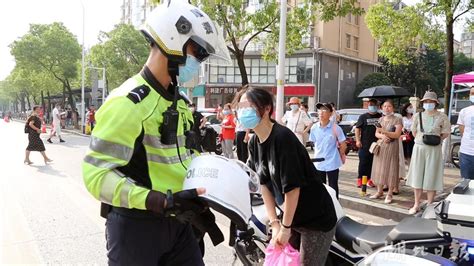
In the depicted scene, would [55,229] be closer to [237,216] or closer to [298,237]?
[298,237]

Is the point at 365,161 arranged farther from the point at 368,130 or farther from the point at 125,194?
the point at 125,194

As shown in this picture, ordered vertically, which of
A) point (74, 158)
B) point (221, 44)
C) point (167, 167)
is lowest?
point (74, 158)

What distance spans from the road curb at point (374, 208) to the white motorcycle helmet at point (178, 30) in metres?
4.93

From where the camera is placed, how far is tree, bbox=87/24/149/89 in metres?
36.3

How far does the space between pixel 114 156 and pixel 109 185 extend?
0.12m

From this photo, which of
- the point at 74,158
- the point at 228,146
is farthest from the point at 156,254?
the point at 74,158

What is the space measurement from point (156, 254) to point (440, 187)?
538 cm

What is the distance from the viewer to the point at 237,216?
6.06 feet

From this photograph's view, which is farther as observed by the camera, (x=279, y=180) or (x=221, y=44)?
(x=279, y=180)

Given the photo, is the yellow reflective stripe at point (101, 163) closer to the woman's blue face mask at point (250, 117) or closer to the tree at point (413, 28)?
the woman's blue face mask at point (250, 117)

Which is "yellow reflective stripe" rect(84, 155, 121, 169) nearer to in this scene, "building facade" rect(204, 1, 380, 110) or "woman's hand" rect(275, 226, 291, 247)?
"woman's hand" rect(275, 226, 291, 247)

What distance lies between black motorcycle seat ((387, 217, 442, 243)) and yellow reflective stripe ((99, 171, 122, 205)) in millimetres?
1649

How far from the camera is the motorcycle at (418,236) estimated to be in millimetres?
2412

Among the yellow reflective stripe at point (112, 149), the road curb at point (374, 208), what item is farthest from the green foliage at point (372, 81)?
the yellow reflective stripe at point (112, 149)
